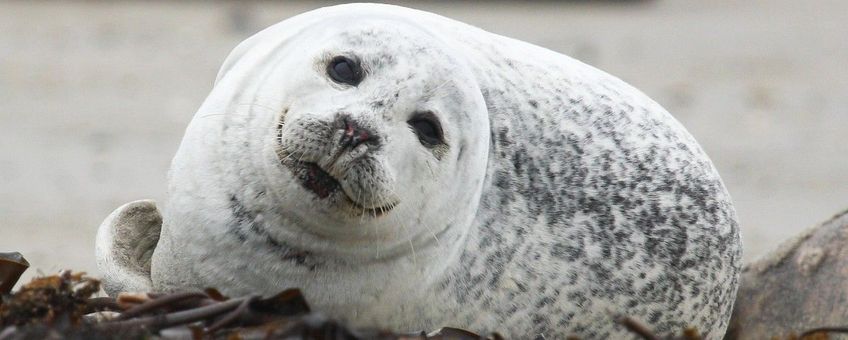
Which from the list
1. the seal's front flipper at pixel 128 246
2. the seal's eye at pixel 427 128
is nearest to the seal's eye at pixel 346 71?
the seal's eye at pixel 427 128

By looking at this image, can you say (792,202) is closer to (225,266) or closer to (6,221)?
(6,221)

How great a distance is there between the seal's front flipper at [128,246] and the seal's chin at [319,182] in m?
0.95

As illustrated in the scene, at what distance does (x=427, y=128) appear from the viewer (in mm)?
4344

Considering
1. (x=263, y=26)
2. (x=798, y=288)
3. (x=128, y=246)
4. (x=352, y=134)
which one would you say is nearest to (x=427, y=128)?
(x=352, y=134)

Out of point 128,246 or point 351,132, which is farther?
point 128,246

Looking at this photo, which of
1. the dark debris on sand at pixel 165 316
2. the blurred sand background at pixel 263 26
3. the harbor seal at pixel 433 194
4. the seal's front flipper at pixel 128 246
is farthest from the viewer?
the blurred sand background at pixel 263 26

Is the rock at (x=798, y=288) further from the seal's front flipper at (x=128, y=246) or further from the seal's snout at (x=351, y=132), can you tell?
the seal's front flipper at (x=128, y=246)

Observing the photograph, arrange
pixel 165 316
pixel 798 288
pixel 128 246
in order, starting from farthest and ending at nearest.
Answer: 1. pixel 798 288
2. pixel 128 246
3. pixel 165 316

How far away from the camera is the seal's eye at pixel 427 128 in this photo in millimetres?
4309

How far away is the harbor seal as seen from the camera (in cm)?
426

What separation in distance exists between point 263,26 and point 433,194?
9.22m

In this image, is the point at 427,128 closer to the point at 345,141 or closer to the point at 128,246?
the point at 345,141

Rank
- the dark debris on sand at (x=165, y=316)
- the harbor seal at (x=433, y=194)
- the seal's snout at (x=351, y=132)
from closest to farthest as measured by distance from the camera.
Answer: the dark debris on sand at (x=165, y=316), the seal's snout at (x=351, y=132), the harbor seal at (x=433, y=194)

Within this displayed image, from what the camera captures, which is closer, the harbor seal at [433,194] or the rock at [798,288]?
the harbor seal at [433,194]
